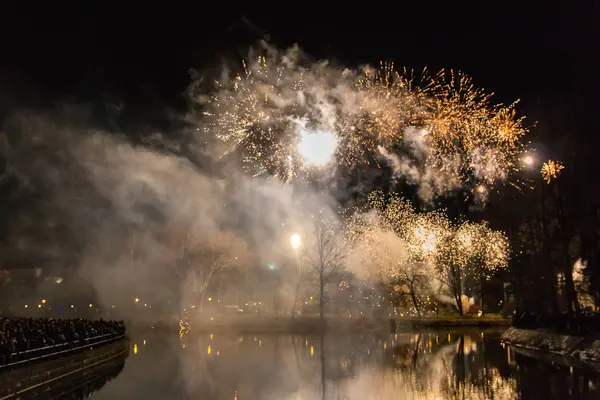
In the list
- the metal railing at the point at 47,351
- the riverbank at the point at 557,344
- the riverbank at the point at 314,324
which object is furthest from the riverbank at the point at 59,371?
the riverbank at the point at 314,324

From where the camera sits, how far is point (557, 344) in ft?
107

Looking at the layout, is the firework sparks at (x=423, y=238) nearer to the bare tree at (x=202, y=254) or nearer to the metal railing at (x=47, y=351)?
the bare tree at (x=202, y=254)

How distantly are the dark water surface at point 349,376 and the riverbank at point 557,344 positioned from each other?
222 cm

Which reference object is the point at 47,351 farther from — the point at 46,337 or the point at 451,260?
the point at 451,260

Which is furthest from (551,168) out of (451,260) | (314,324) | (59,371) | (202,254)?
(202,254)

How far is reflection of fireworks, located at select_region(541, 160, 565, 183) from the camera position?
3384 centimetres

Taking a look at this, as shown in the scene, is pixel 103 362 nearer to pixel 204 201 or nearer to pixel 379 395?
pixel 379 395

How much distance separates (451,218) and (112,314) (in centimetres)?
4578

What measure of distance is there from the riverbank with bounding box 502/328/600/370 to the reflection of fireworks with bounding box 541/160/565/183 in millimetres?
9531

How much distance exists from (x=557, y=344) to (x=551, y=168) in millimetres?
10162

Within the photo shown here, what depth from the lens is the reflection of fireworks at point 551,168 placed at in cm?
3384

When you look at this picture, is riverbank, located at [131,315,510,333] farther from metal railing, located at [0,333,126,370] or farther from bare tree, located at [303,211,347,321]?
metal railing, located at [0,333,126,370]

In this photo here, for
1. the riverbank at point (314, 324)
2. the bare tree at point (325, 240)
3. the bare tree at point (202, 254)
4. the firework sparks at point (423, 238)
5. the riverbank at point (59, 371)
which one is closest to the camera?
the riverbank at point (59, 371)

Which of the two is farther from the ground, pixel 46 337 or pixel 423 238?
pixel 423 238
